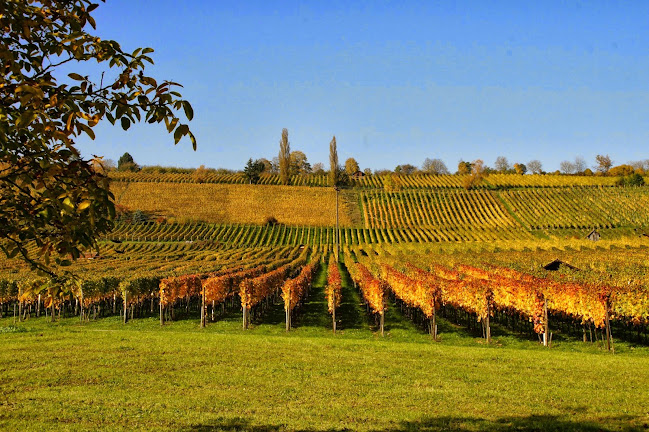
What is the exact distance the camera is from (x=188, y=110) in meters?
4.27

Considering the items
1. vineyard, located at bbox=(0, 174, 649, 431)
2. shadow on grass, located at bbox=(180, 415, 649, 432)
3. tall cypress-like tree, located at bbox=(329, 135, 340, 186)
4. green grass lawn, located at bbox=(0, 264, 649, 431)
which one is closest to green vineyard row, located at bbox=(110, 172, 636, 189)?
tall cypress-like tree, located at bbox=(329, 135, 340, 186)

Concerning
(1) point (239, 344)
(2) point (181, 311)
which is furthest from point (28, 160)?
(2) point (181, 311)

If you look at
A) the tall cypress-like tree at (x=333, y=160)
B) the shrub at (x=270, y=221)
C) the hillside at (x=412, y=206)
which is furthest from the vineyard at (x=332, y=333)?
the tall cypress-like tree at (x=333, y=160)

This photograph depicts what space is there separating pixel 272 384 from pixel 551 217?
107 meters

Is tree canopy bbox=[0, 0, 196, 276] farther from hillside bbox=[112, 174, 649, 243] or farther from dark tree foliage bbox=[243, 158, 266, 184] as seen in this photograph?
dark tree foliage bbox=[243, 158, 266, 184]

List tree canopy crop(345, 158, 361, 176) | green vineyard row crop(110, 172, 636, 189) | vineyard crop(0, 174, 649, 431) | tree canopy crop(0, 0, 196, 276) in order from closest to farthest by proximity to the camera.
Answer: tree canopy crop(0, 0, 196, 276), vineyard crop(0, 174, 649, 431), green vineyard row crop(110, 172, 636, 189), tree canopy crop(345, 158, 361, 176)

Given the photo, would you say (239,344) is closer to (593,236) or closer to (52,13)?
(52,13)

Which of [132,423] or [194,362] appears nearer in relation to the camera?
[132,423]

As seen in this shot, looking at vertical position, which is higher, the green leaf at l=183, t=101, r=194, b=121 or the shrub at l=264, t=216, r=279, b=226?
the shrub at l=264, t=216, r=279, b=226

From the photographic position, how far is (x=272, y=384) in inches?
514

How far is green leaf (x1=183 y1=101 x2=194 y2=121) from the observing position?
4.23 m

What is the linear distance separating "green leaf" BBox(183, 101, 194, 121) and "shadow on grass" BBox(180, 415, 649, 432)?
21.8ft

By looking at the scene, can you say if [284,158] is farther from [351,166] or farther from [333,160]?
[351,166]

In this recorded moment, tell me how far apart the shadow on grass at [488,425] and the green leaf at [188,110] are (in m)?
6.63
